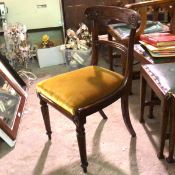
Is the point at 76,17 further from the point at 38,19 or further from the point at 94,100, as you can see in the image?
the point at 94,100

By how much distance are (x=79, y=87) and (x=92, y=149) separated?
0.47 meters

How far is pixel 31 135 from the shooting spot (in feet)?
6.46

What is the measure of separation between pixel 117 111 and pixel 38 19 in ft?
5.04

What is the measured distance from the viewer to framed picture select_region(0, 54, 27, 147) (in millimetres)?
1849

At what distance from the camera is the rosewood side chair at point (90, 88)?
148cm

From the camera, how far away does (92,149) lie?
1.79 meters

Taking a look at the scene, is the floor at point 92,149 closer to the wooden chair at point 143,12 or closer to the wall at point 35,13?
the wooden chair at point 143,12

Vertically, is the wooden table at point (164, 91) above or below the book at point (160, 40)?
below

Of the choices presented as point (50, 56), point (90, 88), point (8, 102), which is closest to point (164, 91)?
point (90, 88)

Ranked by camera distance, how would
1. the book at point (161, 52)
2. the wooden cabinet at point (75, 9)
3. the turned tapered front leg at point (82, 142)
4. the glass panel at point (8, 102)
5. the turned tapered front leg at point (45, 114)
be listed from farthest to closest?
the wooden cabinet at point (75, 9) → the glass panel at point (8, 102) → the book at point (161, 52) → the turned tapered front leg at point (45, 114) → the turned tapered front leg at point (82, 142)

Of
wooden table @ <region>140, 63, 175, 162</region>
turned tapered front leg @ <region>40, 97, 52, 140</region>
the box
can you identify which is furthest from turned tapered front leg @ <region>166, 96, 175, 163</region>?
the box

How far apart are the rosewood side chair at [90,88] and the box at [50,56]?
4.14 ft

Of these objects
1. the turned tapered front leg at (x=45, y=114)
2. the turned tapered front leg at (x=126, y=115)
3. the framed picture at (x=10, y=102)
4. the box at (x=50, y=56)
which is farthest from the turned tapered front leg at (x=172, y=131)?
the box at (x=50, y=56)

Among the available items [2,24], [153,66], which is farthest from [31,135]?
[2,24]
